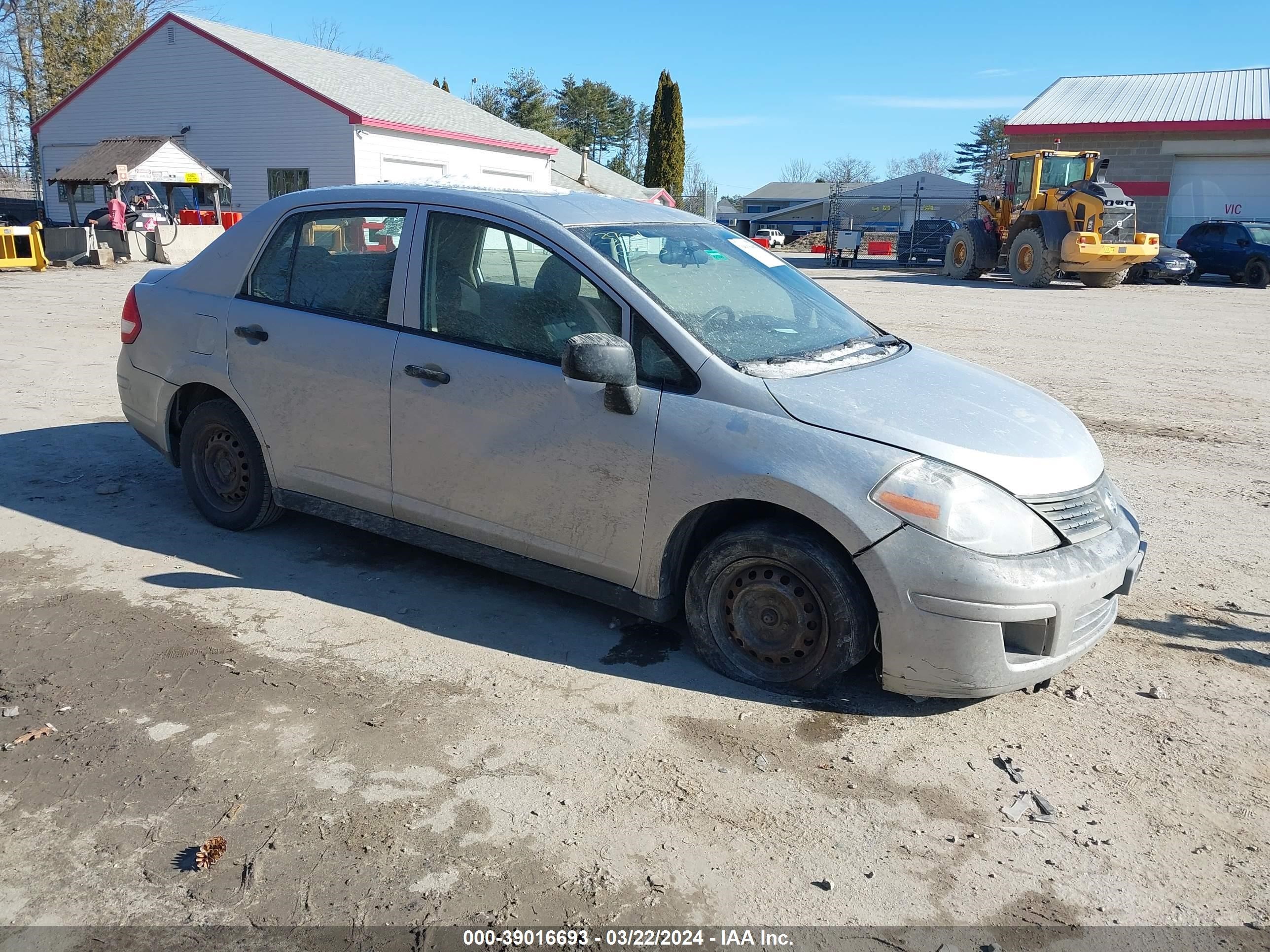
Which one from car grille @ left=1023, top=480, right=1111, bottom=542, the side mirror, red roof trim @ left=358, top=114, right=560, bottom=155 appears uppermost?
red roof trim @ left=358, top=114, right=560, bottom=155

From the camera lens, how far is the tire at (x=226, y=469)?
5.00 meters

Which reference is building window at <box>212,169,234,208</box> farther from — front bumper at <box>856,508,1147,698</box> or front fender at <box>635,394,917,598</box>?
front bumper at <box>856,508,1147,698</box>

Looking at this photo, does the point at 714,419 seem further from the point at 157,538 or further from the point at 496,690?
the point at 157,538

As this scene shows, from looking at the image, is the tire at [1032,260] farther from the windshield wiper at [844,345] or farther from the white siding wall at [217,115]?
the windshield wiper at [844,345]

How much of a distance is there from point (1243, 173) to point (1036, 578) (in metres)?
37.5

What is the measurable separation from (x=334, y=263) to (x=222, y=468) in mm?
1305

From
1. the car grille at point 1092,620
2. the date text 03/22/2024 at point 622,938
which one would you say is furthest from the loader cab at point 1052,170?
the date text 03/22/2024 at point 622,938

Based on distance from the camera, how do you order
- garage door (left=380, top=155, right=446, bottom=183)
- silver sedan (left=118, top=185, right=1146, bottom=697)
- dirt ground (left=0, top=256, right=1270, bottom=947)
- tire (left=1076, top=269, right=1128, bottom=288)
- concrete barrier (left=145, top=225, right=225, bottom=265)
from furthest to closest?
garage door (left=380, top=155, right=446, bottom=183) < concrete barrier (left=145, top=225, right=225, bottom=265) < tire (left=1076, top=269, right=1128, bottom=288) < silver sedan (left=118, top=185, right=1146, bottom=697) < dirt ground (left=0, top=256, right=1270, bottom=947)

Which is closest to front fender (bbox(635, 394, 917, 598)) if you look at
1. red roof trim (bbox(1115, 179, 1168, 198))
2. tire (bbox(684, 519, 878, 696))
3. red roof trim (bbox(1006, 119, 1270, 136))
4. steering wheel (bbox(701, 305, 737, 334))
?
tire (bbox(684, 519, 878, 696))

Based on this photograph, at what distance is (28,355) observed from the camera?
→ 10.5 m

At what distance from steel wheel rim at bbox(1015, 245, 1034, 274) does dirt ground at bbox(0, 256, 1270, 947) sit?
2121cm

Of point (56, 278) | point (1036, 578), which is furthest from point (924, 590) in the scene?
point (56, 278)

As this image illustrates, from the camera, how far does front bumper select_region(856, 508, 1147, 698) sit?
10.8ft

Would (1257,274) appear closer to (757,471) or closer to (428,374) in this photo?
(757,471)
